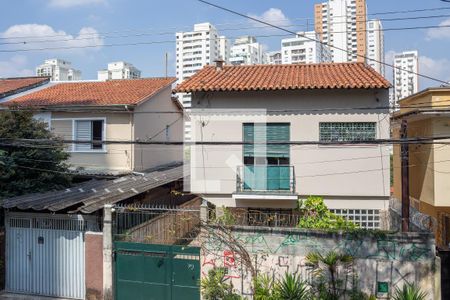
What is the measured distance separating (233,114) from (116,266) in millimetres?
6515

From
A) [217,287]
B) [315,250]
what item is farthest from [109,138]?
[315,250]

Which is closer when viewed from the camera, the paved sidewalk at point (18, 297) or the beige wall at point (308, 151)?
the paved sidewalk at point (18, 297)

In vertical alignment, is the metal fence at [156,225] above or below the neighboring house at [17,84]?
below

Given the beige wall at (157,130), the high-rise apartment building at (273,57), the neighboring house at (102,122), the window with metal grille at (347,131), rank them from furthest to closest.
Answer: the high-rise apartment building at (273,57)
the beige wall at (157,130)
the neighboring house at (102,122)
the window with metal grille at (347,131)

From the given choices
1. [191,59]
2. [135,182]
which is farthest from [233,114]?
[191,59]

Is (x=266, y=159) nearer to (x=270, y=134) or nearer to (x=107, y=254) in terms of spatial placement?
(x=270, y=134)

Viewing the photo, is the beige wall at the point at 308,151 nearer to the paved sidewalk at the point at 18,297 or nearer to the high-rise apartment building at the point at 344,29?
the high-rise apartment building at the point at 344,29

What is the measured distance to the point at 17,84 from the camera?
20.8 m

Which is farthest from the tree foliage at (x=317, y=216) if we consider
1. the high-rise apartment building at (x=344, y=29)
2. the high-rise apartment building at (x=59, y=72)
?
the high-rise apartment building at (x=59, y=72)

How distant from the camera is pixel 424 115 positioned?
12.3 metres

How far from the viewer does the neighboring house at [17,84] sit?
1863 centimetres

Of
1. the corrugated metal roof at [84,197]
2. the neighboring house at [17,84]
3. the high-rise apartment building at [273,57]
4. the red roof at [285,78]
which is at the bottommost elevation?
the corrugated metal roof at [84,197]

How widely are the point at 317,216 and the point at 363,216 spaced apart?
2.17 meters

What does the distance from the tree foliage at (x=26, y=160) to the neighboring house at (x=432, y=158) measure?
1097cm
